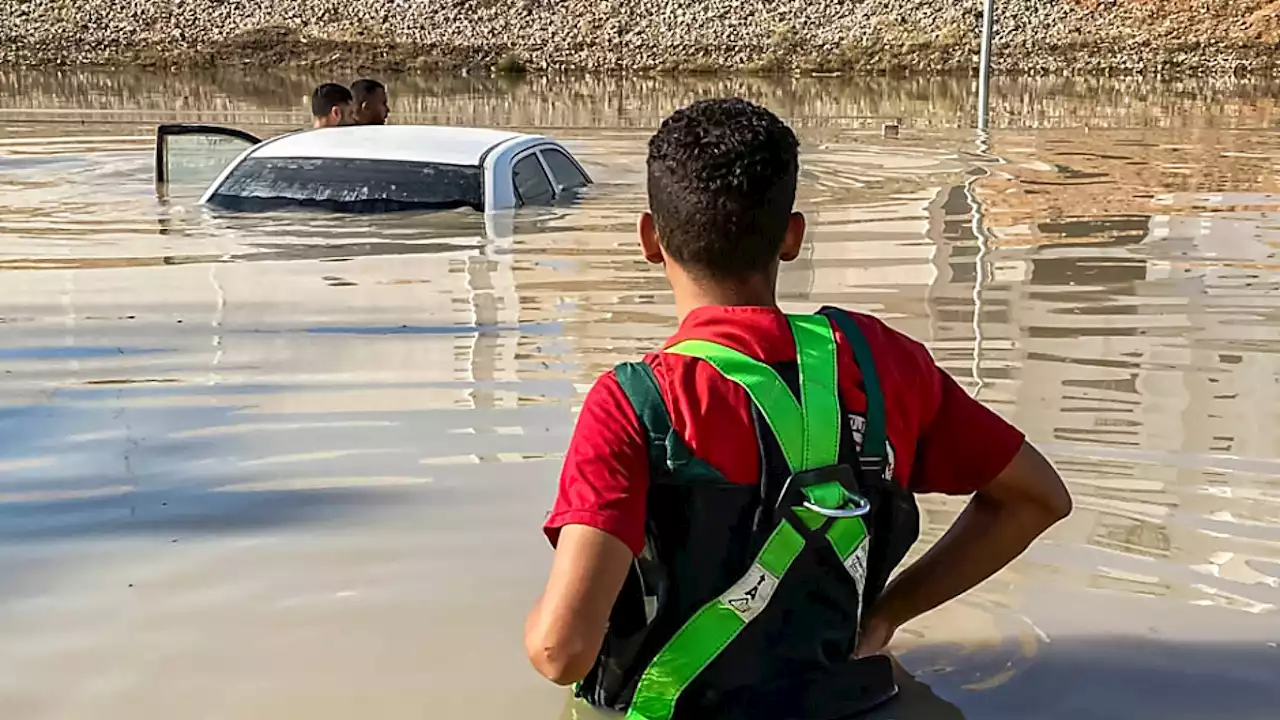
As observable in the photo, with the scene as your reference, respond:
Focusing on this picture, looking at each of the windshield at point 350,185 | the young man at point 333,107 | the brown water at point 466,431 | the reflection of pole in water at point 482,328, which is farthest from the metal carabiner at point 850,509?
the young man at point 333,107

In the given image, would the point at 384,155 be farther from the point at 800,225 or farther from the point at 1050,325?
the point at 800,225

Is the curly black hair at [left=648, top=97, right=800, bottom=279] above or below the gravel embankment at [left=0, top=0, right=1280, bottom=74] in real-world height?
below

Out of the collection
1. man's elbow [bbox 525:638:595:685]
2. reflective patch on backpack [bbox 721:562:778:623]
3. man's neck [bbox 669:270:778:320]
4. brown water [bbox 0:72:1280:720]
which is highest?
man's neck [bbox 669:270:778:320]

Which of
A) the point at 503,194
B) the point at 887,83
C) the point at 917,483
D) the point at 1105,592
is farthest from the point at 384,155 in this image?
the point at 887,83

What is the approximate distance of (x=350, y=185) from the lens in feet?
33.5

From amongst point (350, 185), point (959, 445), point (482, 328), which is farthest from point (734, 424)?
point (350, 185)

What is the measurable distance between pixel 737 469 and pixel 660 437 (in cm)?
14

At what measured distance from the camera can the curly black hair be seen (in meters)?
2.38

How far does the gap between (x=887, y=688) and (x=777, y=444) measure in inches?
22.7

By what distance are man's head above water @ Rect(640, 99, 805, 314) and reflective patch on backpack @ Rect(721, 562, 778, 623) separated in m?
0.42

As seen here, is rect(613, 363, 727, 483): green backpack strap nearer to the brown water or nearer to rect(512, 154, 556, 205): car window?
the brown water

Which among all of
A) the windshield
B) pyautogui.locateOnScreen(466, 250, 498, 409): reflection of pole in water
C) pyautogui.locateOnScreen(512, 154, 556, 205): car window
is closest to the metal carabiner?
pyautogui.locateOnScreen(466, 250, 498, 409): reflection of pole in water

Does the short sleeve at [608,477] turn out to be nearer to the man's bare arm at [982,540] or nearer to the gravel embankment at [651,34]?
the man's bare arm at [982,540]

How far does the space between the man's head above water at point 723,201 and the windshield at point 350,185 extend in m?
7.63
